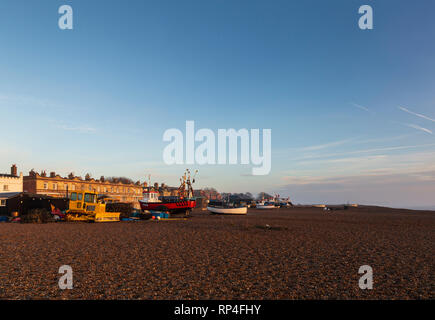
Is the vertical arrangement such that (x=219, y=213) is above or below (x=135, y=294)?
below

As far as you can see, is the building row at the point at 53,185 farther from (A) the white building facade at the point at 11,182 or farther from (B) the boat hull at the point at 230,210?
(B) the boat hull at the point at 230,210

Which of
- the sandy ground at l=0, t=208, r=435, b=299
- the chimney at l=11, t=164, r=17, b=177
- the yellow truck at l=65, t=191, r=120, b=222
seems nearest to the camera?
the sandy ground at l=0, t=208, r=435, b=299

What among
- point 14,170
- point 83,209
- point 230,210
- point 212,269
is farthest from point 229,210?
point 212,269

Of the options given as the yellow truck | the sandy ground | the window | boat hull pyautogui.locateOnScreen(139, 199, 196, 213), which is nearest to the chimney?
boat hull pyautogui.locateOnScreen(139, 199, 196, 213)

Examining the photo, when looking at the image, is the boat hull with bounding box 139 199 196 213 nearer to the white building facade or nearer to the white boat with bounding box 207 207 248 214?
the white boat with bounding box 207 207 248 214

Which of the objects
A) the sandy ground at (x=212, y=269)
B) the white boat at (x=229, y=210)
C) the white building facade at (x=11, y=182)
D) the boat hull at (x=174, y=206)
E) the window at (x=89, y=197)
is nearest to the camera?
the sandy ground at (x=212, y=269)

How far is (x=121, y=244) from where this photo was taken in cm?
1734

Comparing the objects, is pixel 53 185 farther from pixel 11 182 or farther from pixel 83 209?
pixel 83 209

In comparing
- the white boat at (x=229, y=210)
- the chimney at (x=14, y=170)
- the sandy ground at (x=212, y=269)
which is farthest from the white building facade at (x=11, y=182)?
the sandy ground at (x=212, y=269)

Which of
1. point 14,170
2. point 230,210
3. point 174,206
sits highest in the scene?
point 14,170

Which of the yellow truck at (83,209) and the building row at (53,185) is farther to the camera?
the building row at (53,185)
